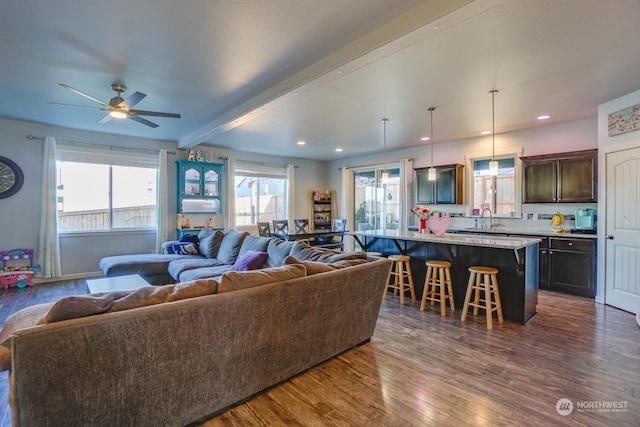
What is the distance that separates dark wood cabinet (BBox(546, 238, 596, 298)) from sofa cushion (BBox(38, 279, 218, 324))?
16.5 ft

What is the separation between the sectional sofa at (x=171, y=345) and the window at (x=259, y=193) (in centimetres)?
563

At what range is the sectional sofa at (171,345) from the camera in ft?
4.24

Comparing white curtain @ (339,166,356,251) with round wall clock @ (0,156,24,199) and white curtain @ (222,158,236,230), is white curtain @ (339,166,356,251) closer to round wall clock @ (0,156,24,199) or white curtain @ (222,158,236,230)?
white curtain @ (222,158,236,230)

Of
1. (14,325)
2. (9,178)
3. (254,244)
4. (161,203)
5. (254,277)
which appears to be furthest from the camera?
(161,203)

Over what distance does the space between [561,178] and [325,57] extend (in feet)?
14.4

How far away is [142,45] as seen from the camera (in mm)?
2709

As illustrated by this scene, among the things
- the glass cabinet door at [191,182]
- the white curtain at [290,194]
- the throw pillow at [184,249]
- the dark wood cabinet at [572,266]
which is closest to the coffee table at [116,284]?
the throw pillow at [184,249]

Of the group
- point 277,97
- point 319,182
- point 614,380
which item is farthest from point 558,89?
point 319,182

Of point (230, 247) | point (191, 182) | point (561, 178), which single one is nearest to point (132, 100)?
point (230, 247)

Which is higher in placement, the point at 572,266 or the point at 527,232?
the point at 527,232

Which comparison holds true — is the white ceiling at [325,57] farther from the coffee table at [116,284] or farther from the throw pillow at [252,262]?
the coffee table at [116,284]

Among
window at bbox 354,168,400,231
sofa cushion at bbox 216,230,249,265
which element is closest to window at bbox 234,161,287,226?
window at bbox 354,168,400,231

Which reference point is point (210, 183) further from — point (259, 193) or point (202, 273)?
point (202, 273)

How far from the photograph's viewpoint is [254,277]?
6.48 ft
